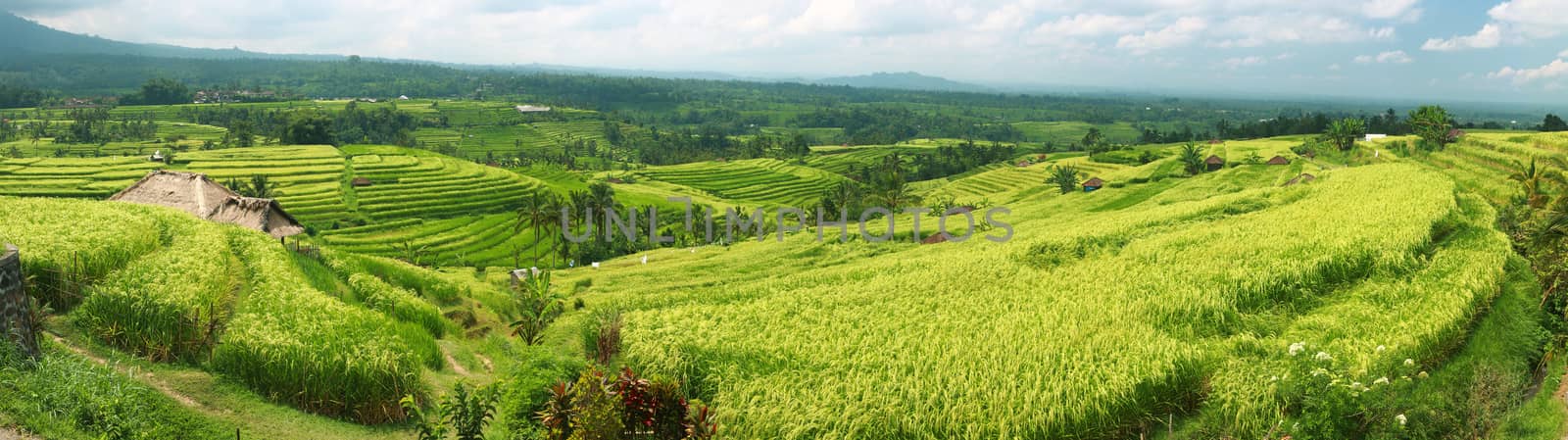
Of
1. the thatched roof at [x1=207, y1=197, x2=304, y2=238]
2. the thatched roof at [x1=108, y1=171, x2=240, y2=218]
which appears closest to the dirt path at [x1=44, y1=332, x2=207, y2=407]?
the thatched roof at [x1=207, y1=197, x2=304, y2=238]

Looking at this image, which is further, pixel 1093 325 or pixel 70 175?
pixel 70 175

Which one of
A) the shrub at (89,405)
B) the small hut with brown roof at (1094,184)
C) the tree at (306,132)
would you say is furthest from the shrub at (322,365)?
the tree at (306,132)

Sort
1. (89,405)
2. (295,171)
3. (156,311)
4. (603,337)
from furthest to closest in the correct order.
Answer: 1. (295,171)
2. (603,337)
3. (156,311)
4. (89,405)

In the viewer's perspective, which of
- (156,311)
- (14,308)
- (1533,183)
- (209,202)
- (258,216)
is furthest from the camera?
(209,202)

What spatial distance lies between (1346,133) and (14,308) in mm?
62343

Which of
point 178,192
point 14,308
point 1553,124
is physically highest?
point 1553,124

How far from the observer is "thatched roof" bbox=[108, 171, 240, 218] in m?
25.8

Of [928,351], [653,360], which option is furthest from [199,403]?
[928,351]

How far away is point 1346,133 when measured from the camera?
5056cm

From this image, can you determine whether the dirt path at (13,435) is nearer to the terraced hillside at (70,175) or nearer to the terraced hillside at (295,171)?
the terraced hillside at (295,171)

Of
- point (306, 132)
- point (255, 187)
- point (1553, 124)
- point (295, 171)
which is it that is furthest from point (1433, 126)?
point (306, 132)

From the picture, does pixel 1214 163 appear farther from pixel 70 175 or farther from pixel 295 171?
pixel 70 175

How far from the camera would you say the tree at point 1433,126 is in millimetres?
40700

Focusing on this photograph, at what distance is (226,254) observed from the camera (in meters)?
15.1
